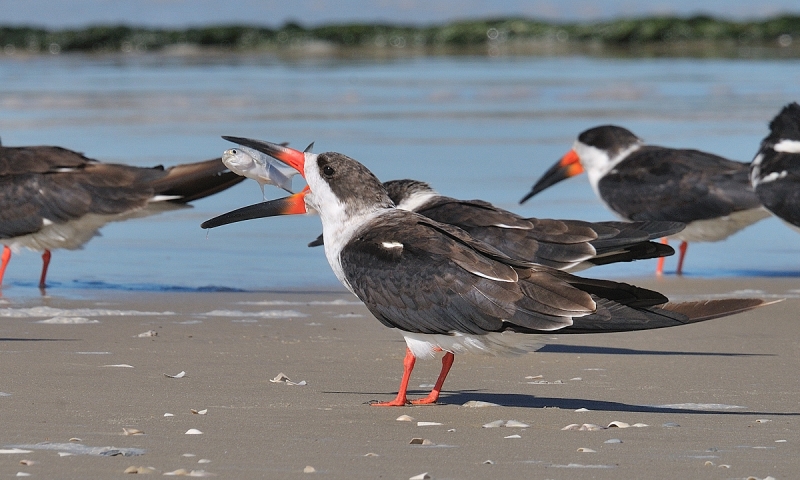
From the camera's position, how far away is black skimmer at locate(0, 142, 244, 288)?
9.73 metres

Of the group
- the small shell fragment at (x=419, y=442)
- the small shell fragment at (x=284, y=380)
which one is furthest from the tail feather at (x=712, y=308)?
the small shell fragment at (x=284, y=380)

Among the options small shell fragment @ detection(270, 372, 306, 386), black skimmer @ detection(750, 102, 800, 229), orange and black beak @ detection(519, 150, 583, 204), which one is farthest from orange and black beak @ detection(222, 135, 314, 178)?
orange and black beak @ detection(519, 150, 583, 204)

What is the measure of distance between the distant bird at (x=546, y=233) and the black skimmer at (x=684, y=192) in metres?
3.08

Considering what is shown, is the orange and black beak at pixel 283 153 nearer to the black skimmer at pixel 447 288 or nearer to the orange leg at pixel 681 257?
the black skimmer at pixel 447 288

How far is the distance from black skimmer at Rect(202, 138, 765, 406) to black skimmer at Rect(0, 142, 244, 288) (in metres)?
3.72

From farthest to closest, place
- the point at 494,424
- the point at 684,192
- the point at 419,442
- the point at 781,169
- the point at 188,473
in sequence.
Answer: the point at 684,192 → the point at 781,169 → the point at 494,424 → the point at 419,442 → the point at 188,473

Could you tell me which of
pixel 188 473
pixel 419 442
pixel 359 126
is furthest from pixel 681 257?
pixel 359 126

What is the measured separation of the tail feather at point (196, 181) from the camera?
31.6 feet

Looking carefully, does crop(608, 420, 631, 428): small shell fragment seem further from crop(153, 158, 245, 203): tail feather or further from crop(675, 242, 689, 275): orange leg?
crop(675, 242, 689, 275): orange leg

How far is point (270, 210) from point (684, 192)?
5.47 m

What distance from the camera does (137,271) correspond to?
9.70m

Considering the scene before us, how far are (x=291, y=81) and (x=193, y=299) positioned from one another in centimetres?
2052

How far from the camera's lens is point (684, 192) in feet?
35.7

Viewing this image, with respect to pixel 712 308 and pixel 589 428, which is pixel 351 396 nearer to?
pixel 589 428
